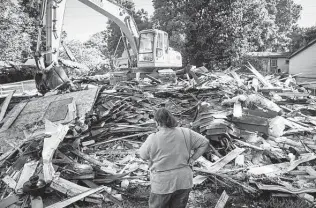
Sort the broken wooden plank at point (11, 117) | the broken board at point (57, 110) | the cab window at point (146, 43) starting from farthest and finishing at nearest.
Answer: the cab window at point (146, 43)
the broken wooden plank at point (11, 117)
the broken board at point (57, 110)

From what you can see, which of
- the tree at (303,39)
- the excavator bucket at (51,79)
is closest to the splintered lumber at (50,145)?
the excavator bucket at (51,79)

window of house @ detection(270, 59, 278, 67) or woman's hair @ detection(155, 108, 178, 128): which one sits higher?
window of house @ detection(270, 59, 278, 67)

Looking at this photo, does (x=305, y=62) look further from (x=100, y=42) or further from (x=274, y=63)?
(x=100, y=42)

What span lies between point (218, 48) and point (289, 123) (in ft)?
60.9

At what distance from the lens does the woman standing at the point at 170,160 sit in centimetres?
274

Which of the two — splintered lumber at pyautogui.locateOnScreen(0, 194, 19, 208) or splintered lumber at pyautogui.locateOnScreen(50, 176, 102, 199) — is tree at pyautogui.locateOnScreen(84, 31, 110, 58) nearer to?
splintered lumber at pyautogui.locateOnScreen(50, 176, 102, 199)

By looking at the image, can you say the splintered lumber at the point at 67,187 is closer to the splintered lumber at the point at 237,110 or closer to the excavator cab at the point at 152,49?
the splintered lumber at the point at 237,110

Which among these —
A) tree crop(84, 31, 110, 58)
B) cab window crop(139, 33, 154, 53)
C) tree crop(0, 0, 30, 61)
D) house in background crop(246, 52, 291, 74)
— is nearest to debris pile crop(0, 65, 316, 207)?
cab window crop(139, 33, 154, 53)

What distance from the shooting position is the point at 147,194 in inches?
Result: 179

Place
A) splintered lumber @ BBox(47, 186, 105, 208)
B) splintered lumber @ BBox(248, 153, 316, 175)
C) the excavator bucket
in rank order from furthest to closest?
the excavator bucket → splintered lumber @ BBox(248, 153, 316, 175) → splintered lumber @ BBox(47, 186, 105, 208)

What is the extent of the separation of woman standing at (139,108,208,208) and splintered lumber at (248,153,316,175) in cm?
263

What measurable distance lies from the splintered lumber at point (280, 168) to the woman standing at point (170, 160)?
8.62ft

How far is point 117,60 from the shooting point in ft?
47.9

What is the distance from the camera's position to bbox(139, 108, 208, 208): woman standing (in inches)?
108
